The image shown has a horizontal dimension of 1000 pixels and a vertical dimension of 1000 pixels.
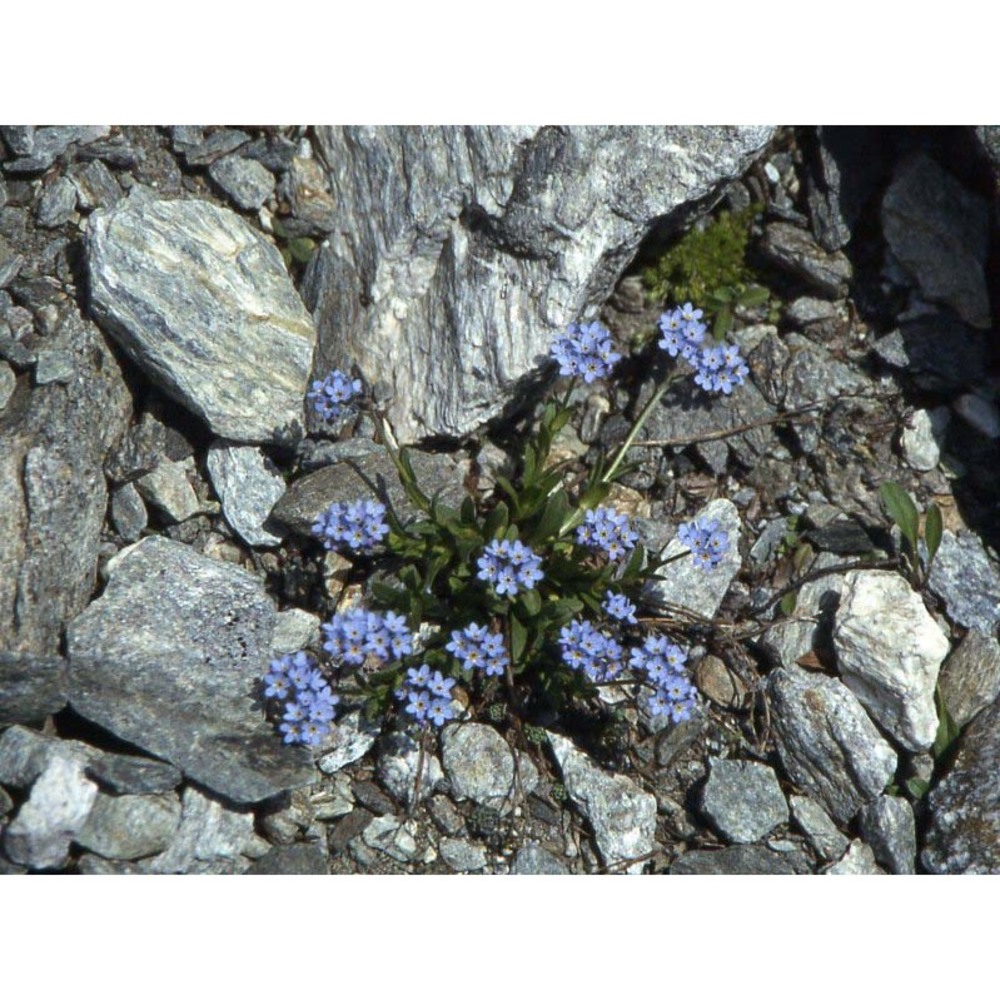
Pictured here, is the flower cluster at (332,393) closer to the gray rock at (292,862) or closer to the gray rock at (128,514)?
the gray rock at (128,514)

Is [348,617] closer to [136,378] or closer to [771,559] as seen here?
[136,378]

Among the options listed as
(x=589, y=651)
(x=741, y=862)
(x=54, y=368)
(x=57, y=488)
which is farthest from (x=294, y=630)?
(x=741, y=862)

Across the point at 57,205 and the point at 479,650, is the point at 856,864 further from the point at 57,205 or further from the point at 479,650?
the point at 57,205

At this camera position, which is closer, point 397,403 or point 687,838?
point 687,838

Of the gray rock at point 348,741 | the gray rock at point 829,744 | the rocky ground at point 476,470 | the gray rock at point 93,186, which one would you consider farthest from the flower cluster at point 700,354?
the gray rock at point 93,186

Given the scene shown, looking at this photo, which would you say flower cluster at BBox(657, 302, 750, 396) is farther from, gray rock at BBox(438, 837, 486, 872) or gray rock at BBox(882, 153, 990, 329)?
gray rock at BBox(438, 837, 486, 872)
